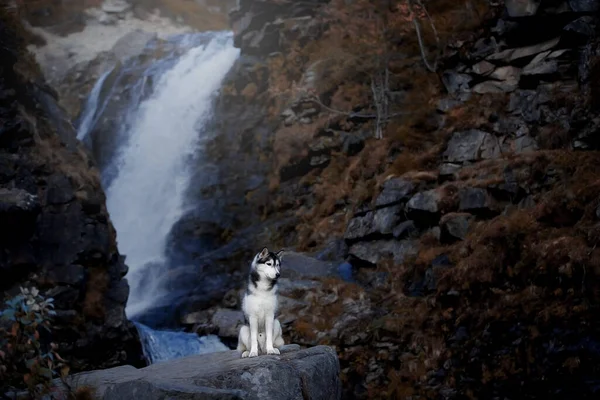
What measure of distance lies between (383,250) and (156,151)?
15102mm

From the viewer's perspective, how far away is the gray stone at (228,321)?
14.2 metres

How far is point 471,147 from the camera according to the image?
15.8m

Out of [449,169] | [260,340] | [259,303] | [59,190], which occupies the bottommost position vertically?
[449,169]

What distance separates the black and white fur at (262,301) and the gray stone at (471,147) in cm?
1067

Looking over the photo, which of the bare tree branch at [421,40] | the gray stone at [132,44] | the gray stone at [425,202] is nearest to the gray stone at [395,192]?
the gray stone at [425,202]

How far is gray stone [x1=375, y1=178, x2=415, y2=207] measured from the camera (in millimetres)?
15391

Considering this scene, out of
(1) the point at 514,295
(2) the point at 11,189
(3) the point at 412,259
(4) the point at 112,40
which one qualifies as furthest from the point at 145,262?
(4) the point at 112,40

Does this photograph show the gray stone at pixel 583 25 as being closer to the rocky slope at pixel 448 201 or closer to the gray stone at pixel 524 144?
the rocky slope at pixel 448 201

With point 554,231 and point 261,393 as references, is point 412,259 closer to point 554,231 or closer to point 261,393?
point 554,231

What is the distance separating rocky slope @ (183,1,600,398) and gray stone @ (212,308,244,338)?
16 cm

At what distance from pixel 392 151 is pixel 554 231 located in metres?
8.43

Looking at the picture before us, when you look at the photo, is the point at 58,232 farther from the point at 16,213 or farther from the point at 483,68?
the point at 483,68

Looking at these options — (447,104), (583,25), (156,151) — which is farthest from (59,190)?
(583,25)

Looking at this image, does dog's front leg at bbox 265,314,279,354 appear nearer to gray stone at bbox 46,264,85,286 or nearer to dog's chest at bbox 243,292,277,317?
dog's chest at bbox 243,292,277,317
